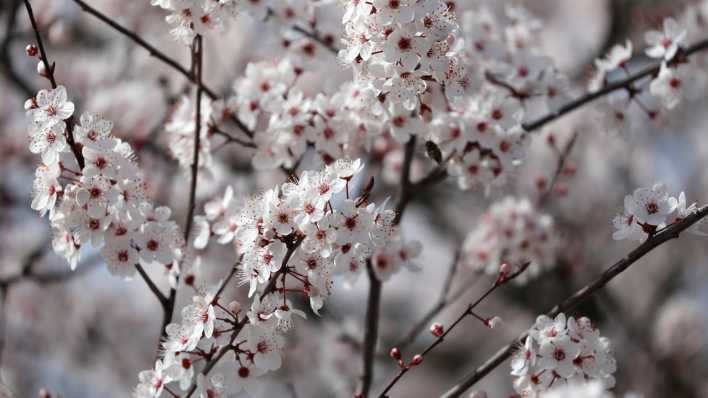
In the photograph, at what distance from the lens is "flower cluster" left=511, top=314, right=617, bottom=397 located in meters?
2.54

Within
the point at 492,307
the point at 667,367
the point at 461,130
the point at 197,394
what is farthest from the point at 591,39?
the point at 197,394

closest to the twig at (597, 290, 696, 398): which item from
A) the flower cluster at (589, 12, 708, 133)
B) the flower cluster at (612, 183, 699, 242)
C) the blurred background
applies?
the blurred background

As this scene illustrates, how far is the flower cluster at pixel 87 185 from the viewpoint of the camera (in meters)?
2.60

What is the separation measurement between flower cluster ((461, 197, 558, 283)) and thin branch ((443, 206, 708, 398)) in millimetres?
1895

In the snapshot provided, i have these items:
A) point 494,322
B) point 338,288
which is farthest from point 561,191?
point 338,288

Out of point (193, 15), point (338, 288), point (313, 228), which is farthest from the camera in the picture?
point (338, 288)

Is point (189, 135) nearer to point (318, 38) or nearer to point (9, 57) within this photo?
point (318, 38)

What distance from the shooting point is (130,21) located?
232 inches

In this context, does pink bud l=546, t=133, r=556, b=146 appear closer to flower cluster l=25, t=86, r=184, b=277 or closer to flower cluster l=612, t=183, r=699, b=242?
flower cluster l=612, t=183, r=699, b=242

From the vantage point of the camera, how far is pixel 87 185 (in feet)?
8.54

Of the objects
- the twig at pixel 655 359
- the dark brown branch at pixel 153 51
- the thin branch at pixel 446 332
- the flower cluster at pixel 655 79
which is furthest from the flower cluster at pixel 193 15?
the twig at pixel 655 359

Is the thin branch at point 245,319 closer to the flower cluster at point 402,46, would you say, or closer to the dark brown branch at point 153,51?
the flower cluster at point 402,46

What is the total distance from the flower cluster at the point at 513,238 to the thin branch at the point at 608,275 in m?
1.89

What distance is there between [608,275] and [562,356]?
27 cm
